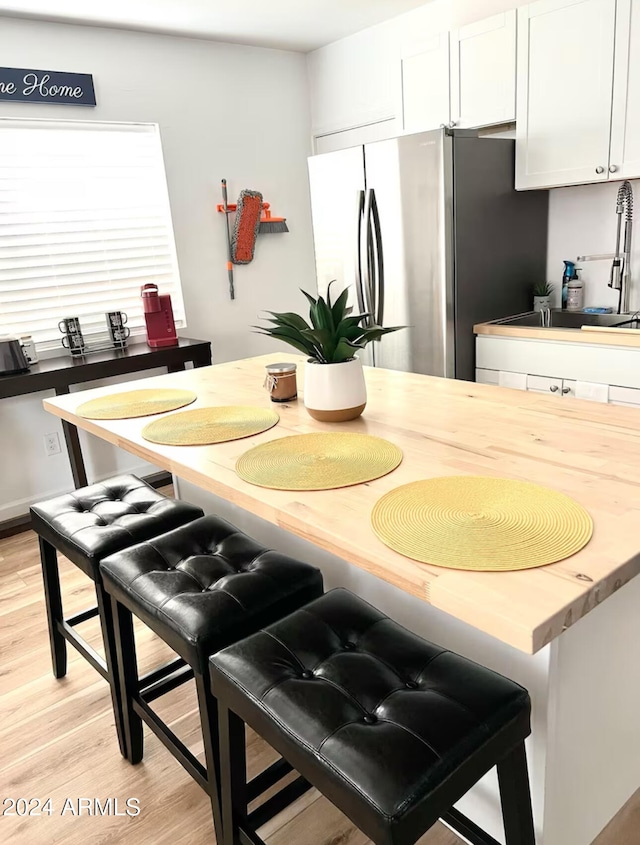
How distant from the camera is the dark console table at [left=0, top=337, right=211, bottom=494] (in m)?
2.95

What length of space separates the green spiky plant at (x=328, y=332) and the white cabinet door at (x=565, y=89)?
1.90 m

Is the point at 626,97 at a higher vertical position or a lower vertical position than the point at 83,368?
higher

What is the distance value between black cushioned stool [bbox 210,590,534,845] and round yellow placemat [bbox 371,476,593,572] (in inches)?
10.5

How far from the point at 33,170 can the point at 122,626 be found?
2634mm

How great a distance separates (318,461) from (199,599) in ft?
1.27

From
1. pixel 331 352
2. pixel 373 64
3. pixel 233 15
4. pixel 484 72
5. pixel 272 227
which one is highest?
pixel 233 15

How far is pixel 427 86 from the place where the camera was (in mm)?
3434

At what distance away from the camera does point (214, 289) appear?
13.0ft

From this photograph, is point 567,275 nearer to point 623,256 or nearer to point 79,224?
point 623,256

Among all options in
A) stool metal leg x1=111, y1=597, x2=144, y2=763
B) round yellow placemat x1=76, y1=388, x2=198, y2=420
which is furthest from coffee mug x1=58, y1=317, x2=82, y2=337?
stool metal leg x1=111, y1=597, x2=144, y2=763

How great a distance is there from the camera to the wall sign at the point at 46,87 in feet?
10.1

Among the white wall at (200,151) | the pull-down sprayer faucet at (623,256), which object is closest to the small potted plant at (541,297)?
the pull-down sprayer faucet at (623,256)

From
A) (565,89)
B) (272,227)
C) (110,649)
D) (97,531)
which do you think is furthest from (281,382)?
(272,227)

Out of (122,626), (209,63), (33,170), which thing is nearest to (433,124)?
(209,63)
